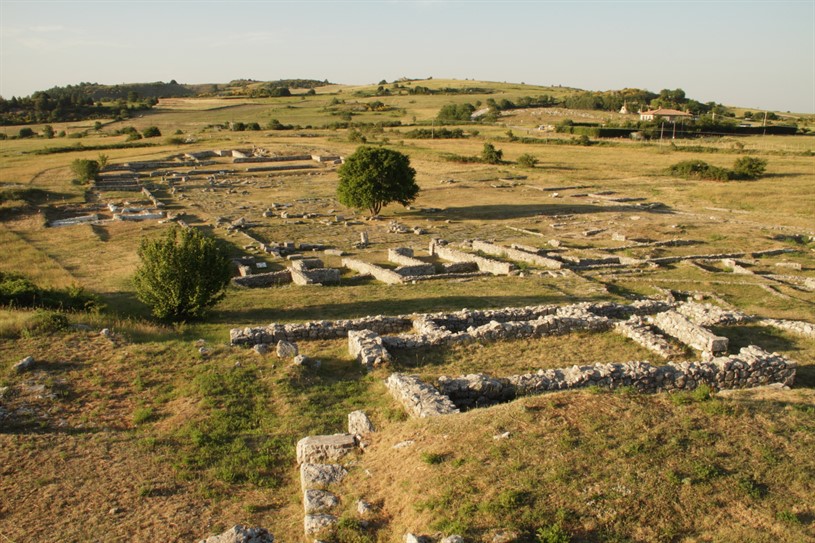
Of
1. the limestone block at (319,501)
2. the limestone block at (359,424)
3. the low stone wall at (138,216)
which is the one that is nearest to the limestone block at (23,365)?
the limestone block at (359,424)

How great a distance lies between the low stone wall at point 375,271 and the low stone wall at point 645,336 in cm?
956

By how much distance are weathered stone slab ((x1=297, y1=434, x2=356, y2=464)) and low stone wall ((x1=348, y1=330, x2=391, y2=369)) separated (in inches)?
132

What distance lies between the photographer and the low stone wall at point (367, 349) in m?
12.4

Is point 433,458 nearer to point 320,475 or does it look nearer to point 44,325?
point 320,475

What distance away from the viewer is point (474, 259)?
2556 centimetres

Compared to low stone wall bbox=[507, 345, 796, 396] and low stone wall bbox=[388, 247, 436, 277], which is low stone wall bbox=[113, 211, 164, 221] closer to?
low stone wall bbox=[388, 247, 436, 277]

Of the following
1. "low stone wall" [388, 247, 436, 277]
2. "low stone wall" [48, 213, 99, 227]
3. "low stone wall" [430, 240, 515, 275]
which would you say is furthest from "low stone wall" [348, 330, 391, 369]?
"low stone wall" [48, 213, 99, 227]

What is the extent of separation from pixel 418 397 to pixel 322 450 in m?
1.88

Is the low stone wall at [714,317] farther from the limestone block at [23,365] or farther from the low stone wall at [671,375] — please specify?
the limestone block at [23,365]

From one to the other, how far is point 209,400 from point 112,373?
242cm

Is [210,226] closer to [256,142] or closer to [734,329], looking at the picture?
[734,329]

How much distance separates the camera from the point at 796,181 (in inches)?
1964

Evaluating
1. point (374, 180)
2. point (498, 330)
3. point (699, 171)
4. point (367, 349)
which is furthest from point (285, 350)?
point (699, 171)

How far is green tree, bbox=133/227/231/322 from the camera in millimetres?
17188
